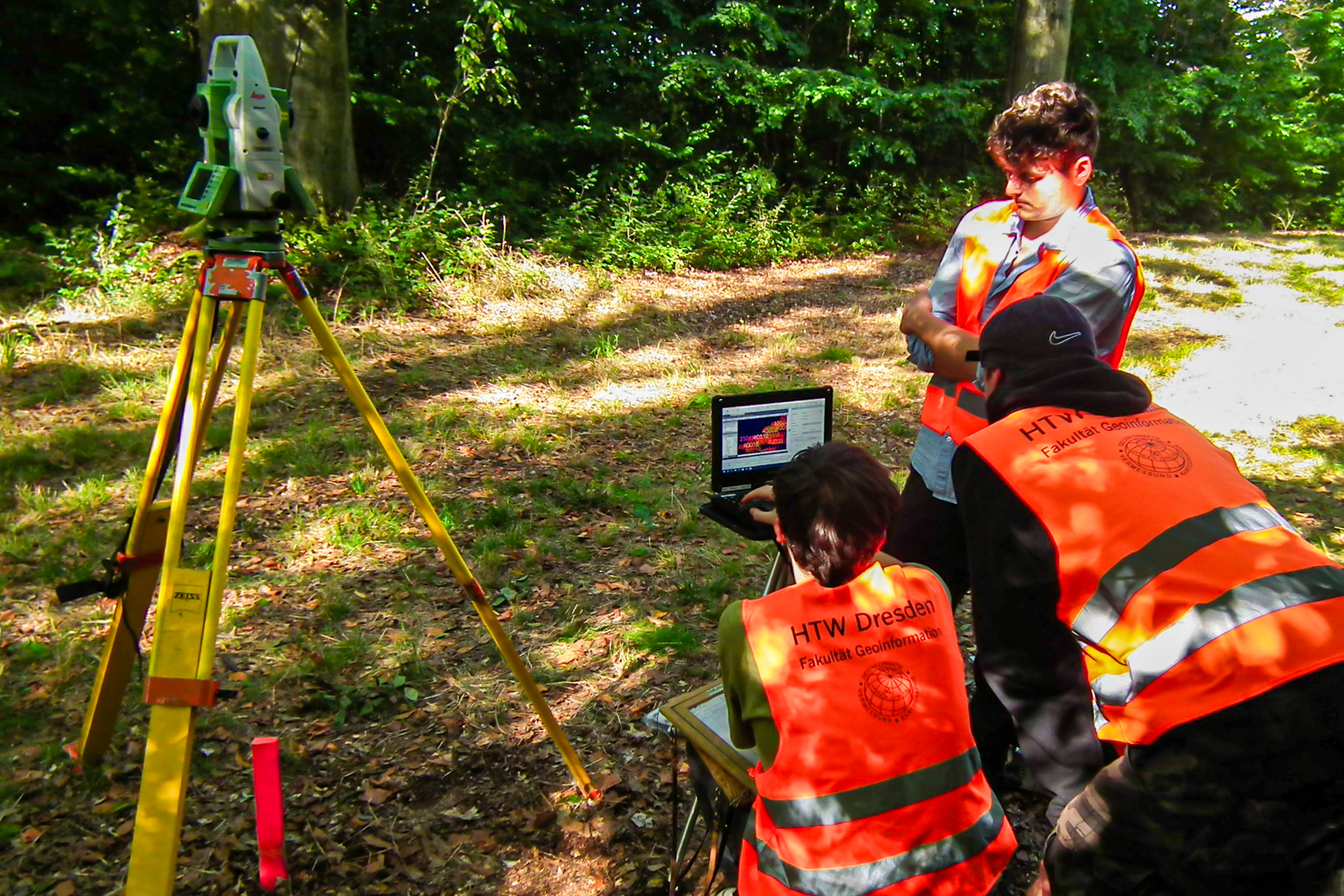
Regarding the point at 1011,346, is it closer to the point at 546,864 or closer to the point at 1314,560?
the point at 1314,560

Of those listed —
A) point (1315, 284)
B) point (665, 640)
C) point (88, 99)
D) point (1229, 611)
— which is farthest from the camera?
point (1315, 284)

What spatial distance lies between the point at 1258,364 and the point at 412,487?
8195mm

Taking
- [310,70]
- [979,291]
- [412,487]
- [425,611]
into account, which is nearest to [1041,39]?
[310,70]

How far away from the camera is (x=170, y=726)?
1846 millimetres

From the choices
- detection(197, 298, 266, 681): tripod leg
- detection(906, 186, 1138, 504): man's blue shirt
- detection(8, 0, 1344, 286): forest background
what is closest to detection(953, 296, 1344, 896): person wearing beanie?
detection(906, 186, 1138, 504): man's blue shirt

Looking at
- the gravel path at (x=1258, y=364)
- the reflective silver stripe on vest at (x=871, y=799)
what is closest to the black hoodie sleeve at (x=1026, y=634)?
the reflective silver stripe on vest at (x=871, y=799)

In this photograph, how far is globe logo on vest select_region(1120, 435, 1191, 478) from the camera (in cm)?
176

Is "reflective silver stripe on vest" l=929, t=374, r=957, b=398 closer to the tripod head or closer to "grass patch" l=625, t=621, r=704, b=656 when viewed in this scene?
"grass patch" l=625, t=621, r=704, b=656

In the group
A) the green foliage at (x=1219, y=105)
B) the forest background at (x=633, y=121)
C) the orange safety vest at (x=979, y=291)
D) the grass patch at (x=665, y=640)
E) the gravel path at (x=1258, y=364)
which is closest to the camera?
the orange safety vest at (x=979, y=291)

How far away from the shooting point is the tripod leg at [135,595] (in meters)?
2.32

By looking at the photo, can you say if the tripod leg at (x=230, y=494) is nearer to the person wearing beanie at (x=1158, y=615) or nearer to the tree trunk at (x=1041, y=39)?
the person wearing beanie at (x=1158, y=615)

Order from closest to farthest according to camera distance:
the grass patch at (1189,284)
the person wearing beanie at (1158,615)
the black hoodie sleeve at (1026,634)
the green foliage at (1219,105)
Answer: the person wearing beanie at (1158,615), the black hoodie sleeve at (1026,634), the grass patch at (1189,284), the green foliage at (1219,105)

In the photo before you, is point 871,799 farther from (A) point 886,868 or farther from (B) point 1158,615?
(B) point 1158,615

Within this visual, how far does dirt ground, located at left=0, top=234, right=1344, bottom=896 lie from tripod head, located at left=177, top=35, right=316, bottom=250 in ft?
5.88
